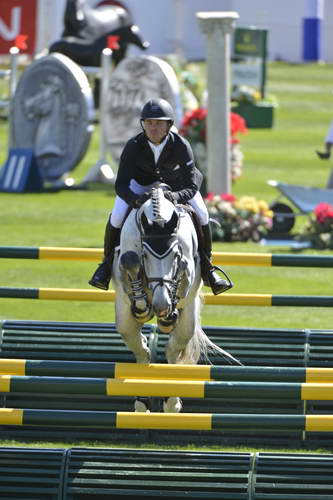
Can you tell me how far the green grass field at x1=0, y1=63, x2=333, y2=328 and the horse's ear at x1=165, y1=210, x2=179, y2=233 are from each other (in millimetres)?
5128

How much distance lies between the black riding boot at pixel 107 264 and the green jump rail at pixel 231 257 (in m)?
1.09

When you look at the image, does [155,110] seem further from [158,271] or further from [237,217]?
[237,217]

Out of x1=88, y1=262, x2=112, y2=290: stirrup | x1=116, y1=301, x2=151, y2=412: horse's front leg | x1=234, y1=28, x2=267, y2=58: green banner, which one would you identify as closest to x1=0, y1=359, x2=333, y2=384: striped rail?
x1=116, y1=301, x2=151, y2=412: horse's front leg

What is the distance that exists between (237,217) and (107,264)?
9063mm

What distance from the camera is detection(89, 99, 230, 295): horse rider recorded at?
25.5 ft

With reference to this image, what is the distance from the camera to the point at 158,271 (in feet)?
23.7

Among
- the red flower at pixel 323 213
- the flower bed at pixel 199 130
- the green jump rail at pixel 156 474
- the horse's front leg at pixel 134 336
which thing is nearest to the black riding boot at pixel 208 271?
the horse's front leg at pixel 134 336

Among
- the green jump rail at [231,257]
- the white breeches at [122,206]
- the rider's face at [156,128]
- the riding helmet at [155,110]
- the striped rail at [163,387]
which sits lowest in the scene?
the striped rail at [163,387]

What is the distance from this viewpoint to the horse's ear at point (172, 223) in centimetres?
735

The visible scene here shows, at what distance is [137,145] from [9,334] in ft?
7.43

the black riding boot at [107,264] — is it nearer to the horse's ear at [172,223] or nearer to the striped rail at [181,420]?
the horse's ear at [172,223]

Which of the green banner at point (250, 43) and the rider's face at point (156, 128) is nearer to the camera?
the rider's face at point (156, 128)

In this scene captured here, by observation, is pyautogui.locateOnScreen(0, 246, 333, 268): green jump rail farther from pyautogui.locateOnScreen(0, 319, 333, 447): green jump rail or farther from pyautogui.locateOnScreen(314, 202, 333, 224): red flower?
pyautogui.locateOnScreen(314, 202, 333, 224): red flower

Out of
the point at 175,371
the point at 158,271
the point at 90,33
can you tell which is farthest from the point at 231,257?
the point at 90,33
